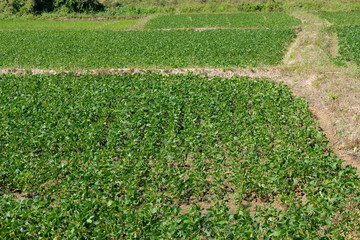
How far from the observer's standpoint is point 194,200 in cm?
766

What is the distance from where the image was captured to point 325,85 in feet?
47.3

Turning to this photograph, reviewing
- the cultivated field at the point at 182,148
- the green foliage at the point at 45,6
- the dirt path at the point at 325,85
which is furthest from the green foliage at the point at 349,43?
the green foliage at the point at 45,6

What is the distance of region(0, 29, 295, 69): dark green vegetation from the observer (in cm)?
1959

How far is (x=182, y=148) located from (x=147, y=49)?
15.4 m

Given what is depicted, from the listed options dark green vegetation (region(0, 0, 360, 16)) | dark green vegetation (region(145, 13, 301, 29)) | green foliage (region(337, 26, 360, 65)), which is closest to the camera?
green foliage (region(337, 26, 360, 65))

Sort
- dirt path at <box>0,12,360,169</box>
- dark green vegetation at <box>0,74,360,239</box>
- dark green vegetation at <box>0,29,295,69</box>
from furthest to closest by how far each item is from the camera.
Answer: dark green vegetation at <box>0,29,295,69</box> < dirt path at <box>0,12,360,169</box> < dark green vegetation at <box>0,74,360,239</box>

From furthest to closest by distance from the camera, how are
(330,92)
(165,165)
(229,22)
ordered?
(229,22) → (330,92) → (165,165)

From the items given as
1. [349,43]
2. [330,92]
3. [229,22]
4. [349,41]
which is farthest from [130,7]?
[330,92]

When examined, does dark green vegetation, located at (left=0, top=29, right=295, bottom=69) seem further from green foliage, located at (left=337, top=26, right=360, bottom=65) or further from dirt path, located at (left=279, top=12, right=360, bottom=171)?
green foliage, located at (left=337, top=26, right=360, bottom=65)

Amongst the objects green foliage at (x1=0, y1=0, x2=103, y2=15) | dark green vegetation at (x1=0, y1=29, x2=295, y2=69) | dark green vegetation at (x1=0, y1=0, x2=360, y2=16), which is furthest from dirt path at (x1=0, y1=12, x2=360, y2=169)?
green foliage at (x1=0, y1=0, x2=103, y2=15)

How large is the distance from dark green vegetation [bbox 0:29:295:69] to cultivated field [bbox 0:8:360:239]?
233mm

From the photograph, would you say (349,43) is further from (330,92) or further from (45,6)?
(45,6)

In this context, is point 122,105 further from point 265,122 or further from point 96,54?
point 96,54

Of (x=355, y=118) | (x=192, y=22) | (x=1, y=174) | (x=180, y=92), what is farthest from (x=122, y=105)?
(x=192, y=22)
